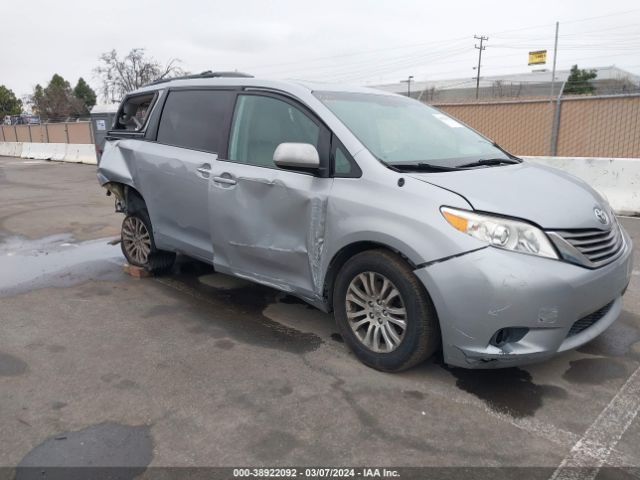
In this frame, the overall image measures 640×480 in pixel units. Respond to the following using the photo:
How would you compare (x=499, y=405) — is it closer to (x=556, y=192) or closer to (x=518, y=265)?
(x=518, y=265)

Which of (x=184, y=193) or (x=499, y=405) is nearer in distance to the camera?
(x=499, y=405)

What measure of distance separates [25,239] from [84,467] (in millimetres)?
5701

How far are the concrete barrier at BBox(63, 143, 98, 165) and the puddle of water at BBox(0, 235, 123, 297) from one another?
14593 mm

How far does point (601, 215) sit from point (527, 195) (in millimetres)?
566

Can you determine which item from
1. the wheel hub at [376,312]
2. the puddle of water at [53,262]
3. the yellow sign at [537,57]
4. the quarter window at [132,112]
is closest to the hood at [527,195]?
the wheel hub at [376,312]

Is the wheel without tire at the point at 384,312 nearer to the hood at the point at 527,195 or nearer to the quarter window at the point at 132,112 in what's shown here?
the hood at the point at 527,195

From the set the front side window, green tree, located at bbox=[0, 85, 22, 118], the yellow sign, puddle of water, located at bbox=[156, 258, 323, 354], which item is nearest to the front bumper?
puddle of water, located at bbox=[156, 258, 323, 354]

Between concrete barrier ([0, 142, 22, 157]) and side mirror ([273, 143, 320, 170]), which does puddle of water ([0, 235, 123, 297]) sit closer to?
side mirror ([273, 143, 320, 170])

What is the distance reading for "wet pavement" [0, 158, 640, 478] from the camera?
100 inches

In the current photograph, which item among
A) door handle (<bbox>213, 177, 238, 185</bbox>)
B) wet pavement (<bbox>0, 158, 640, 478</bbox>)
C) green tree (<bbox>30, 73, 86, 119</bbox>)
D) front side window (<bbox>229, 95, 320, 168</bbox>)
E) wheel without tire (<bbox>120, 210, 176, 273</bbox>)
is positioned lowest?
wet pavement (<bbox>0, 158, 640, 478</bbox>)

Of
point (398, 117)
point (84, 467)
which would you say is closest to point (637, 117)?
point (398, 117)

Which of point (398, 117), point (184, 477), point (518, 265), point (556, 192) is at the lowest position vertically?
point (184, 477)

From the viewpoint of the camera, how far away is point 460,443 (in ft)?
8.55

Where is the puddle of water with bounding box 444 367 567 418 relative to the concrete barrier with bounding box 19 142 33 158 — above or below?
below
